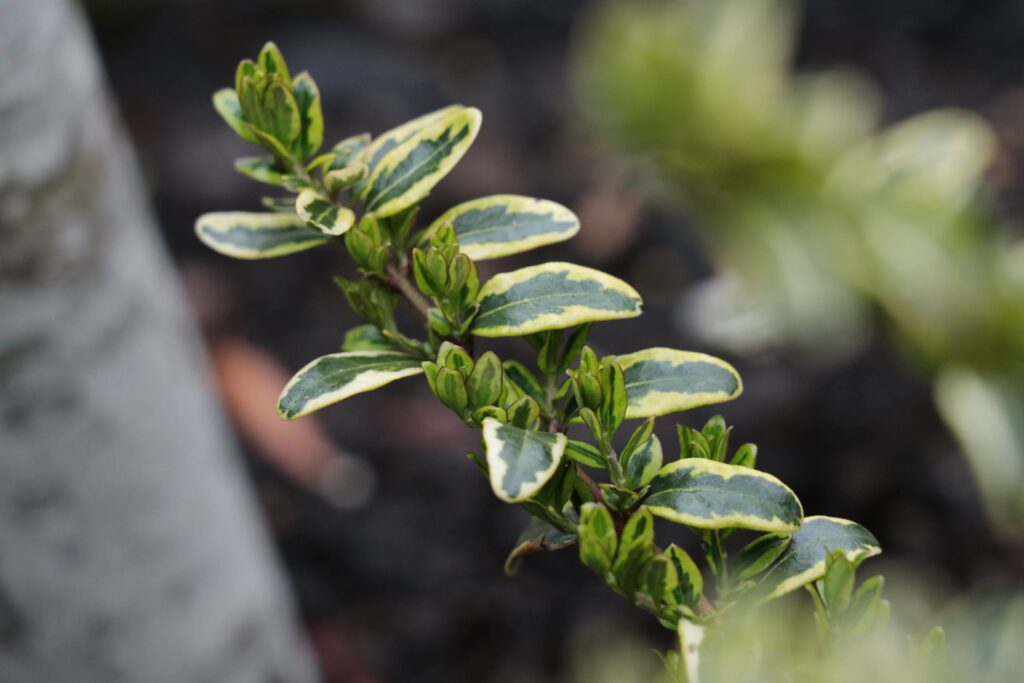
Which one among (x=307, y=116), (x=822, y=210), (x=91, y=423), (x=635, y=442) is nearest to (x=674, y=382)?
(x=635, y=442)

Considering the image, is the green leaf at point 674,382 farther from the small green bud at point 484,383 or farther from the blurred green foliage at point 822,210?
the blurred green foliage at point 822,210

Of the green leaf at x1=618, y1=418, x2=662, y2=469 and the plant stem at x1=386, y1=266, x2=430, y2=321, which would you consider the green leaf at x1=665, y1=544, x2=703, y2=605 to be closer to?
the green leaf at x1=618, y1=418, x2=662, y2=469

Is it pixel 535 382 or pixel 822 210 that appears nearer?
pixel 535 382

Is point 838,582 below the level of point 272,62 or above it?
below

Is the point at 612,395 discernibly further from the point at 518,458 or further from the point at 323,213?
the point at 323,213

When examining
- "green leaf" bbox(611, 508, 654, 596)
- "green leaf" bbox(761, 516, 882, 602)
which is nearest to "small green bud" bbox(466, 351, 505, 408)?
"green leaf" bbox(611, 508, 654, 596)

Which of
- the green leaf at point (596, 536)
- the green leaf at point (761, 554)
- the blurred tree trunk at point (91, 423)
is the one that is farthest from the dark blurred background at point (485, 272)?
the green leaf at point (596, 536)
